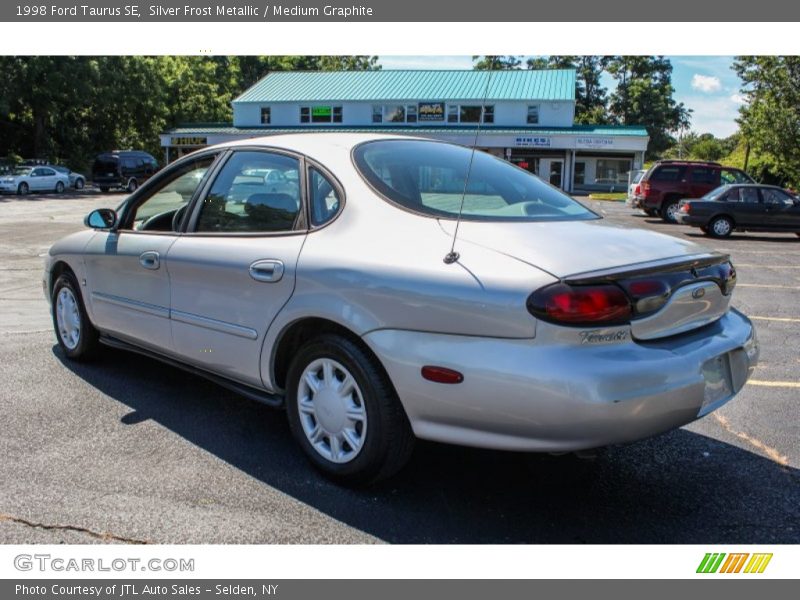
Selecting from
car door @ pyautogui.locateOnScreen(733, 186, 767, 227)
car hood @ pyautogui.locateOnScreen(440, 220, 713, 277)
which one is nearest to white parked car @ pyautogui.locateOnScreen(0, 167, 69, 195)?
car door @ pyautogui.locateOnScreen(733, 186, 767, 227)

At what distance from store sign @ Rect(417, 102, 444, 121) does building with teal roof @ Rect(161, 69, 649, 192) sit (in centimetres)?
6

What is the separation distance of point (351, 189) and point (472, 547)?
1728 millimetres

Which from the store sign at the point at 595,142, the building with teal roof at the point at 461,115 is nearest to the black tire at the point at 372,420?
the building with teal roof at the point at 461,115

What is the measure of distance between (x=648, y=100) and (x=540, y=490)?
7379cm

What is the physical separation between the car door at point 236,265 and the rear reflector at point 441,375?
2.84 feet

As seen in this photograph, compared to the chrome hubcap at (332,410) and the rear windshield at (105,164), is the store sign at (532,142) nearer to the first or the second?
the rear windshield at (105,164)

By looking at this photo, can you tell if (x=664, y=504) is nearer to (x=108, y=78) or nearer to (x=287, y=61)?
(x=108, y=78)

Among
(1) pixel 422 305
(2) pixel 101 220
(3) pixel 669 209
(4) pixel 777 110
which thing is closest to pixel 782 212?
(3) pixel 669 209

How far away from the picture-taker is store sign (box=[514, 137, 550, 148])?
142 ft

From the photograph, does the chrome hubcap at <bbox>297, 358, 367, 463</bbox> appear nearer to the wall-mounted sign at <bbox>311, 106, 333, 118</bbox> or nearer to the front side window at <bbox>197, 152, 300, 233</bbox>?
the front side window at <bbox>197, 152, 300, 233</bbox>

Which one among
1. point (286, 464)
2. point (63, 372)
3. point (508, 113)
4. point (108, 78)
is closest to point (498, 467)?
point (286, 464)

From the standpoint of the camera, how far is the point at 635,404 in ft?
8.86

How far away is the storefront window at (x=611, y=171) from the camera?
48225mm

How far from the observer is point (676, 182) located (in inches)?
859
